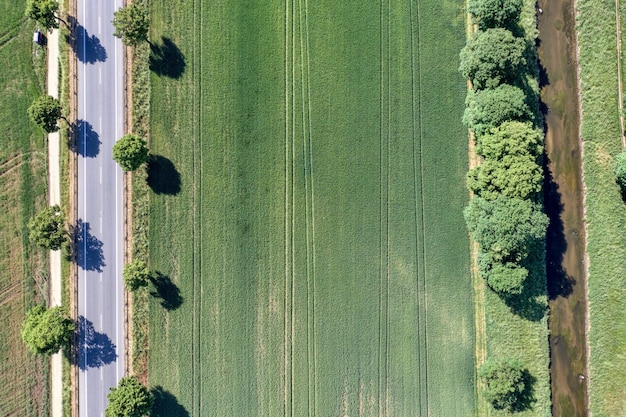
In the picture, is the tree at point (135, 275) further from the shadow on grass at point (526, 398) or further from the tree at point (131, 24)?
the shadow on grass at point (526, 398)

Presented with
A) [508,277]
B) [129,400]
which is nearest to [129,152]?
[129,400]

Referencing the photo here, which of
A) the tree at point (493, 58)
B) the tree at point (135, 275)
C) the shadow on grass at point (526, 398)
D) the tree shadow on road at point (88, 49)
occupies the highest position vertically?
the tree shadow on road at point (88, 49)

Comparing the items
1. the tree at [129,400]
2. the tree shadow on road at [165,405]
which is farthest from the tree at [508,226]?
the tree at [129,400]

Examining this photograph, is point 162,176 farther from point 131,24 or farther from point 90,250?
point 131,24

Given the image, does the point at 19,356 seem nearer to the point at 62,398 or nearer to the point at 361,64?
the point at 62,398

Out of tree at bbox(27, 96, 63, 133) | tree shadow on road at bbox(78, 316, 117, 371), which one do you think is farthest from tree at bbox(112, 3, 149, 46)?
tree shadow on road at bbox(78, 316, 117, 371)

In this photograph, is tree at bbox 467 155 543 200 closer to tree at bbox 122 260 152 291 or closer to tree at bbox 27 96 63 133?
tree at bbox 122 260 152 291

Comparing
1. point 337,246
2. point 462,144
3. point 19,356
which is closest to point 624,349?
point 462,144
